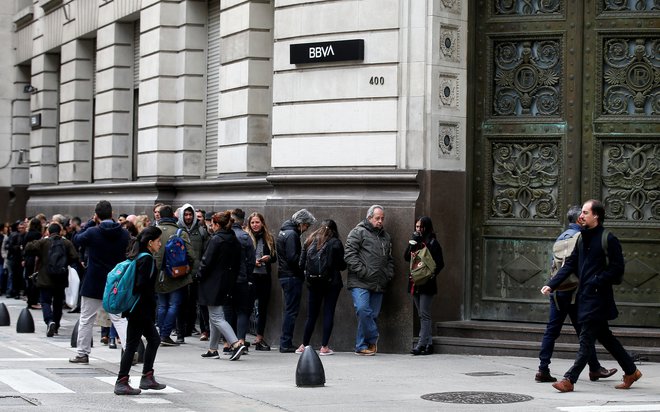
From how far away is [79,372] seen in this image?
15.1 meters

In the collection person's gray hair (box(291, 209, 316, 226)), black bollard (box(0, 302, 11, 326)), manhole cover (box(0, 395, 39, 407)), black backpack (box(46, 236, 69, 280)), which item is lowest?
black bollard (box(0, 302, 11, 326))

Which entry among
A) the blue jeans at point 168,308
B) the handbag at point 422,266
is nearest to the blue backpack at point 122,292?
the handbag at point 422,266

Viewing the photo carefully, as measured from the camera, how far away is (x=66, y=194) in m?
30.3

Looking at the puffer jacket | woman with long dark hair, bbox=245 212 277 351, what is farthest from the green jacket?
the puffer jacket

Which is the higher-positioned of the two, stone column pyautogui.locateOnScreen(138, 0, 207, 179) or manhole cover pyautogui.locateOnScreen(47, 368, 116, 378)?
stone column pyautogui.locateOnScreen(138, 0, 207, 179)

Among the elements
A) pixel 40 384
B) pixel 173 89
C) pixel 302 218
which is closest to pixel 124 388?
pixel 40 384

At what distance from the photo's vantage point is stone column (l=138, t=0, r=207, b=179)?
933 inches

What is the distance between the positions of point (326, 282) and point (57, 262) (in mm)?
5405

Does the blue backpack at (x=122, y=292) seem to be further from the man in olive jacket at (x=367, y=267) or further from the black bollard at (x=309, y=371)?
the man in olive jacket at (x=367, y=267)

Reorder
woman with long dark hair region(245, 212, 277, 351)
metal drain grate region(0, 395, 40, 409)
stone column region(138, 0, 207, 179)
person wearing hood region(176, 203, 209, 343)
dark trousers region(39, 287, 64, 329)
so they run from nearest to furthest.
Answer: metal drain grate region(0, 395, 40, 409) < woman with long dark hair region(245, 212, 277, 351) < person wearing hood region(176, 203, 209, 343) < dark trousers region(39, 287, 64, 329) < stone column region(138, 0, 207, 179)

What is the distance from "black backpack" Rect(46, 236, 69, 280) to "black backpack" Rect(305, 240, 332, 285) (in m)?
5.15

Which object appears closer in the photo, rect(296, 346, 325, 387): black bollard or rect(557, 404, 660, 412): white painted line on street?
rect(557, 404, 660, 412): white painted line on street

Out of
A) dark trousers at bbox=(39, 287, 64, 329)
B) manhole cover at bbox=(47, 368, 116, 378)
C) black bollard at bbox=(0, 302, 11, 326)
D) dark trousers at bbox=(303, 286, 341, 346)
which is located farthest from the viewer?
black bollard at bbox=(0, 302, 11, 326)

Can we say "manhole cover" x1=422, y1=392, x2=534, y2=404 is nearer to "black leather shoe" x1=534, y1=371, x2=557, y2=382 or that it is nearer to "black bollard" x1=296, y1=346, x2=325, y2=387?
"black leather shoe" x1=534, y1=371, x2=557, y2=382
